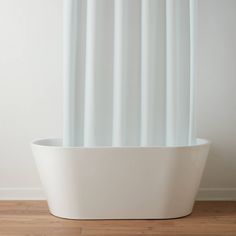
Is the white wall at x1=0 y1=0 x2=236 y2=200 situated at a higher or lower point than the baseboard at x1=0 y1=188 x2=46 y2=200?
higher

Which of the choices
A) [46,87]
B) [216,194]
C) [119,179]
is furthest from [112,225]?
[46,87]

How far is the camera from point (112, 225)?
2.10 m

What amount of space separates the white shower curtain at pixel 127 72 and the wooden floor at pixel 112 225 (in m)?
0.36

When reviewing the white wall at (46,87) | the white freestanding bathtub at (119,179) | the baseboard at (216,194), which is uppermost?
the white wall at (46,87)

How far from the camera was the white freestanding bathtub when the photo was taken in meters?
2.10

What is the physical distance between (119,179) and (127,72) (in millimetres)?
498

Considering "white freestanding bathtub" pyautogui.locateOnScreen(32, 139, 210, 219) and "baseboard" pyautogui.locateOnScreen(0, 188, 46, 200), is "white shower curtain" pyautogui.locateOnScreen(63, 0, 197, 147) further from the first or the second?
"baseboard" pyautogui.locateOnScreen(0, 188, 46, 200)

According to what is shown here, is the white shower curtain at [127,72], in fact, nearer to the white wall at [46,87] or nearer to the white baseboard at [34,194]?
the white wall at [46,87]

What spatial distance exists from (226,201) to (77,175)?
95 cm

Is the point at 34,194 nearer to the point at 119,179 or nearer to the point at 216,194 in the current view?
the point at 119,179

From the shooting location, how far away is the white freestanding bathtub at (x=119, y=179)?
2.10m

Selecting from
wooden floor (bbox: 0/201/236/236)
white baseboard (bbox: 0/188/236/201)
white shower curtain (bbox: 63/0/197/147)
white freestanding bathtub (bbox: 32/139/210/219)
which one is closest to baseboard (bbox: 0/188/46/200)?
white baseboard (bbox: 0/188/236/201)

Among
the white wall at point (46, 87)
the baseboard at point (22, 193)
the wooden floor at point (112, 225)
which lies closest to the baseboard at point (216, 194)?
the white wall at point (46, 87)

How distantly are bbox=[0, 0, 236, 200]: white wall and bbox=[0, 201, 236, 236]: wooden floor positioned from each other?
0.96 ft
